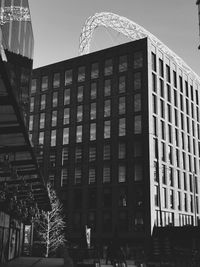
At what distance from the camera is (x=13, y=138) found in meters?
15.4

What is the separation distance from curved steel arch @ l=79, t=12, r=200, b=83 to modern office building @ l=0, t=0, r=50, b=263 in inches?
2093

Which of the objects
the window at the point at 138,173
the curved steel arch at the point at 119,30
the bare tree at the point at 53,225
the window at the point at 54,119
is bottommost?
the bare tree at the point at 53,225

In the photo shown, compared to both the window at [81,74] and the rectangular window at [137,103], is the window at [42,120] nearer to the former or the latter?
the window at [81,74]

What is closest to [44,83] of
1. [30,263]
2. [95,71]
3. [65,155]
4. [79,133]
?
[95,71]

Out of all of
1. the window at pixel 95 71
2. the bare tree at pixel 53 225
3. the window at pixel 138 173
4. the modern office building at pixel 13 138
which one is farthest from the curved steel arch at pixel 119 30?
the modern office building at pixel 13 138

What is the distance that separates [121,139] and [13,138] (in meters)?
56.0

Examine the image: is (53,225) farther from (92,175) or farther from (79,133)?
(79,133)

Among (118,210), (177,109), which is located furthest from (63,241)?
(177,109)

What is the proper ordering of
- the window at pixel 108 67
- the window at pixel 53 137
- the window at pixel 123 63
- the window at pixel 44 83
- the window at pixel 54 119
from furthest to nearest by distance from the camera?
the window at pixel 44 83, the window at pixel 54 119, the window at pixel 53 137, the window at pixel 108 67, the window at pixel 123 63

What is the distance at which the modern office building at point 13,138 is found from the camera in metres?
11.8

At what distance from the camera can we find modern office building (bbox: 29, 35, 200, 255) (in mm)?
66875

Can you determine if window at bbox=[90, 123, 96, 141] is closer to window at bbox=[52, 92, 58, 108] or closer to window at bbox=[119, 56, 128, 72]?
window at bbox=[52, 92, 58, 108]

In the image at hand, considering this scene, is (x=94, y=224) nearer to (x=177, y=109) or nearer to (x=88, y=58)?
(x=177, y=109)

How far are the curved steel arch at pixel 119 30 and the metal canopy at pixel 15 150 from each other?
5510cm
